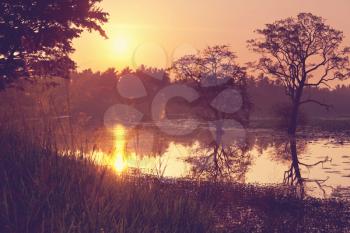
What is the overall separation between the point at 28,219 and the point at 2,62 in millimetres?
11206

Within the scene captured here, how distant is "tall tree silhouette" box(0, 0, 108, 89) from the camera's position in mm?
14742

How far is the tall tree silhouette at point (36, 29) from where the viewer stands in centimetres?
1474

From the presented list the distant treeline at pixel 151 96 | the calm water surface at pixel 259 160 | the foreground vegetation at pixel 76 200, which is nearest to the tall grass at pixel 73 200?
the foreground vegetation at pixel 76 200

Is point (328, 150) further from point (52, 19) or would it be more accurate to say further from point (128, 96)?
point (128, 96)

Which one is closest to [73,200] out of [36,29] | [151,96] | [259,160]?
[36,29]

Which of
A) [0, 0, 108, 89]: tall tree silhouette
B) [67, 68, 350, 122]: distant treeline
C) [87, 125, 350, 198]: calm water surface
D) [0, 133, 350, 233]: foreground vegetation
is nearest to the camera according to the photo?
[0, 133, 350, 233]: foreground vegetation

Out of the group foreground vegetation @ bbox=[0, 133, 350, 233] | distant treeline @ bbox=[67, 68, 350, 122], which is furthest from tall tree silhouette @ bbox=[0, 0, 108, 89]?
distant treeline @ bbox=[67, 68, 350, 122]

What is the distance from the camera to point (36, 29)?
16016 millimetres

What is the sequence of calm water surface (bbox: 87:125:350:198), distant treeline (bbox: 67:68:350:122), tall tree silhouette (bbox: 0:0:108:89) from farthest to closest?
distant treeline (bbox: 67:68:350:122) < calm water surface (bbox: 87:125:350:198) < tall tree silhouette (bbox: 0:0:108:89)

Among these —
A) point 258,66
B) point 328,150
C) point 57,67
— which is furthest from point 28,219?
point 258,66

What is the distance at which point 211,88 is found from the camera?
53094 mm

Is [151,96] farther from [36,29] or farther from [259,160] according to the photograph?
[36,29]

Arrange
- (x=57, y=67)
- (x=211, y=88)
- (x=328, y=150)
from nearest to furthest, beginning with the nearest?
1. (x=57, y=67)
2. (x=328, y=150)
3. (x=211, y=88)

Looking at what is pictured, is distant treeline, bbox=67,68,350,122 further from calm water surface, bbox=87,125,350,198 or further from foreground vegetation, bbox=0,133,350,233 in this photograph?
foreground vegetation, bbox=0,133,350,233
